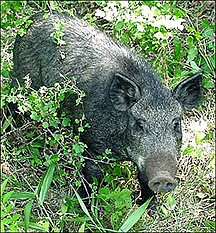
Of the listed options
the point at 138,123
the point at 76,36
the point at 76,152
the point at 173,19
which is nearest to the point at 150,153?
the point at 138,123

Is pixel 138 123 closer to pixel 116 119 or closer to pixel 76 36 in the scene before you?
pixel 116 119

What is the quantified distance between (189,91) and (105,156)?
0.80 m

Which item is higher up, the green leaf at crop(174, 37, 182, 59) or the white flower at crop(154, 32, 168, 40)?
the white flower at crop(154, 32, 168, 40)

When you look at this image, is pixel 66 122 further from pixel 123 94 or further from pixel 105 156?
pixel 123 94

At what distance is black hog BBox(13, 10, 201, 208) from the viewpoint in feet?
14.3

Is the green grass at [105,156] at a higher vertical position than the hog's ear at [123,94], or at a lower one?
lower

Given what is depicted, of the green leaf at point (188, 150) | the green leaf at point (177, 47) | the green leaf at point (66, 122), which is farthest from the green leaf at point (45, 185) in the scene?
the green leaf at point (177, 47)

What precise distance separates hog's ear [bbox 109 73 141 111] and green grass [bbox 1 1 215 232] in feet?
1.05

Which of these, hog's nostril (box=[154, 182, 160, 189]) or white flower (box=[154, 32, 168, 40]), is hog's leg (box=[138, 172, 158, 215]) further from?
white flower (box=[154, 32, 168, 40])

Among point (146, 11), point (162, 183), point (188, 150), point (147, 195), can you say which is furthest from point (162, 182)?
point (146, 11)

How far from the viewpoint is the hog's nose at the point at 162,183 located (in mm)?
4109

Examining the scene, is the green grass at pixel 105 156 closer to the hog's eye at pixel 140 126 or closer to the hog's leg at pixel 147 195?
the hog's leg at pixel 147 195

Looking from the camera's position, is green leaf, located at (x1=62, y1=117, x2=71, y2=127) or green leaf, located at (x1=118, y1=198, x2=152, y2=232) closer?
green leaf, located at (x1=118, y1=198, x2=152, y2=232)

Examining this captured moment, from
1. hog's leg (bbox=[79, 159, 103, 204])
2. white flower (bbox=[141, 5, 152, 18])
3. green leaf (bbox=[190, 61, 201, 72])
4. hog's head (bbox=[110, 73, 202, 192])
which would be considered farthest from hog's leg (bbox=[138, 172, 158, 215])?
white flower (bbox=[141, 5, 152, 18])
